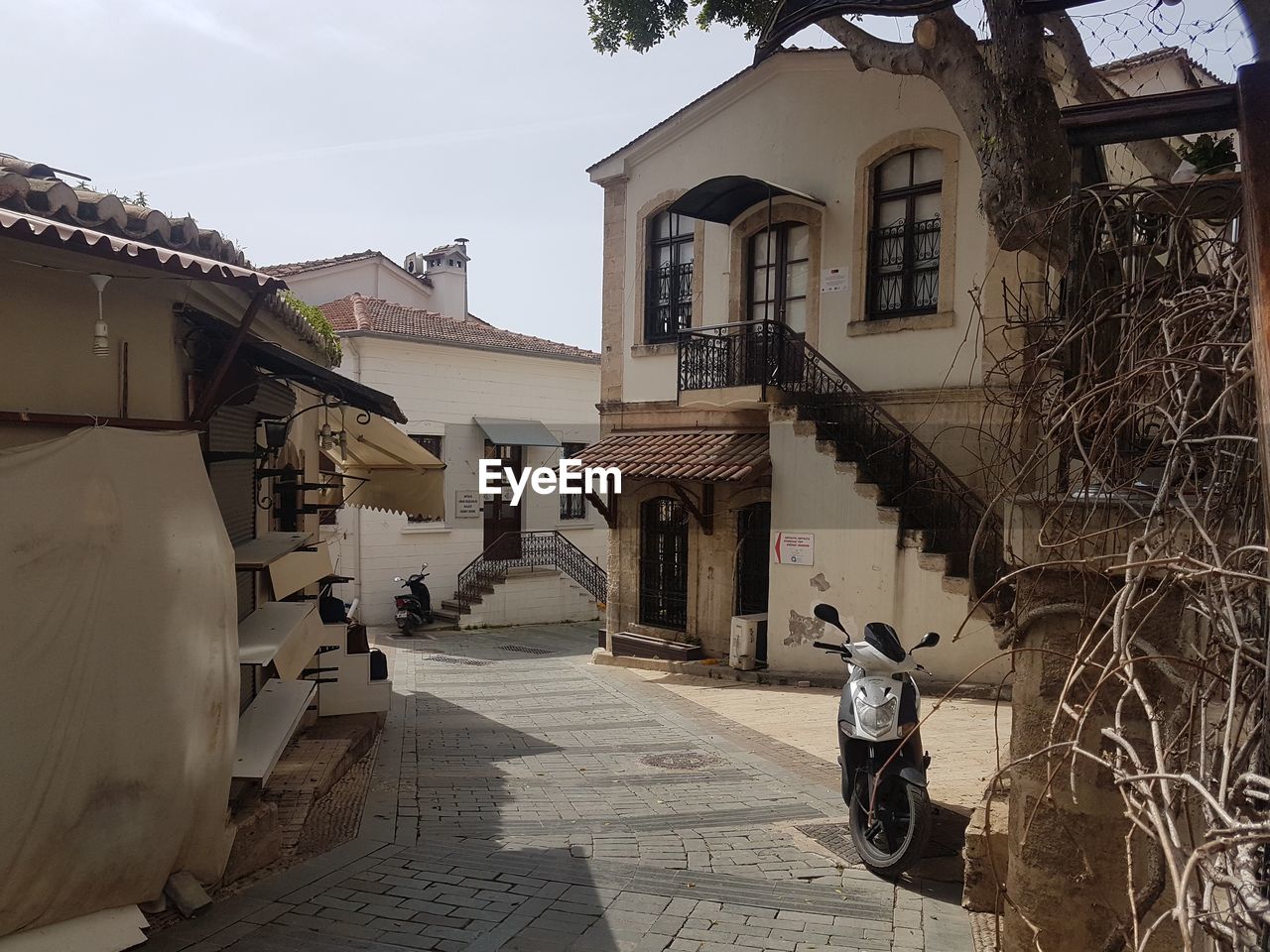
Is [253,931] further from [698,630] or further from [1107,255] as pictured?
[698,630]

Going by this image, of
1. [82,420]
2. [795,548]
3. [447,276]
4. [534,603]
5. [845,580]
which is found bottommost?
[534,603]

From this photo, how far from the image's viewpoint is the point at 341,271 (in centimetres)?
2605

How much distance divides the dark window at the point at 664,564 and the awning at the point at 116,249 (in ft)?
35.3

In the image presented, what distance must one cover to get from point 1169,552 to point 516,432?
2205 cm

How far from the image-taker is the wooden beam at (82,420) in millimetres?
4496

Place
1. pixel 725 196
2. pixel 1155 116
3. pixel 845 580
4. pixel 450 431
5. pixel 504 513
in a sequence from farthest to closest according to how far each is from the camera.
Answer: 1. pixel 504 513
2. pixel 450 431
3. pixel 725 196
4. pixel 845 580
5. pixel 1155 116

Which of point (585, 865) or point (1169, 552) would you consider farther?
point (585, 865)

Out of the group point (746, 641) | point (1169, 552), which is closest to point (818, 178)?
point (746, 641)

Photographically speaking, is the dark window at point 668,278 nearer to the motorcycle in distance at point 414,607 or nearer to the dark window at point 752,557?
the dark window at point 752,557

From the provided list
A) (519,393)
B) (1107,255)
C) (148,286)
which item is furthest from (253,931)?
(519,393)

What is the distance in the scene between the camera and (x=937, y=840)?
5.83 meters

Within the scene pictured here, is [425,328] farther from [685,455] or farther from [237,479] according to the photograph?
[237,479]

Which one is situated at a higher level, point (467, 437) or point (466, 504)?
point (467, 437)
